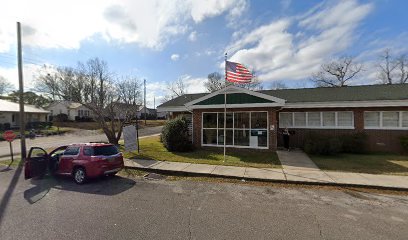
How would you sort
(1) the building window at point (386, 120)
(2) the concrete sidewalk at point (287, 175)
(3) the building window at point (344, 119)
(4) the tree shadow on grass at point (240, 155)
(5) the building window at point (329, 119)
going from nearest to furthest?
(2) the concrete sidewalk at point (287, 175) → (4) the tree shadow on grass at point (240, 155) → (1) the building window at point (386, 120) → (3) the building window at point (344, 119) → (5) the building window at point (329, 119)

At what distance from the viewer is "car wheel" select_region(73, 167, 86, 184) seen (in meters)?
8.59

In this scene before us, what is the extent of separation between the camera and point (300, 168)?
10.2 meters

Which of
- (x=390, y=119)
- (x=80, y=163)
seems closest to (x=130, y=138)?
(x=80, y=163)

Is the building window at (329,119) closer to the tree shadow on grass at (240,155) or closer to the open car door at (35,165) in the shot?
the tree shadow on grass at (240,155)

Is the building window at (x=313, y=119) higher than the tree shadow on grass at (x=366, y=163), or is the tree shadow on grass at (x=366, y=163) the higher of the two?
the building window at (x=313, y=119)

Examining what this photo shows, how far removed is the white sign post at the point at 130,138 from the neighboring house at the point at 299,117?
389cm

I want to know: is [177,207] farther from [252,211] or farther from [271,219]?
[271,219]

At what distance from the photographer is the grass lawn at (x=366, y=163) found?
9859 mm

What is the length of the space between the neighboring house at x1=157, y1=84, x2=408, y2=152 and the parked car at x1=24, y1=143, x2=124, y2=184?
7.24m

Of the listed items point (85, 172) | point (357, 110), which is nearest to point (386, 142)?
point (357, 110)

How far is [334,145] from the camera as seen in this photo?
13086mm

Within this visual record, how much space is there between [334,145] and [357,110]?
11.8 ft

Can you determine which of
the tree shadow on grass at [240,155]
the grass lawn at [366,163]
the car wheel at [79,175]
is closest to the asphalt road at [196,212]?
the car wheel at [79,175]

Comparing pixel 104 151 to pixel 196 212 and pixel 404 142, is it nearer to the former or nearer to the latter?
pixel 196 212
